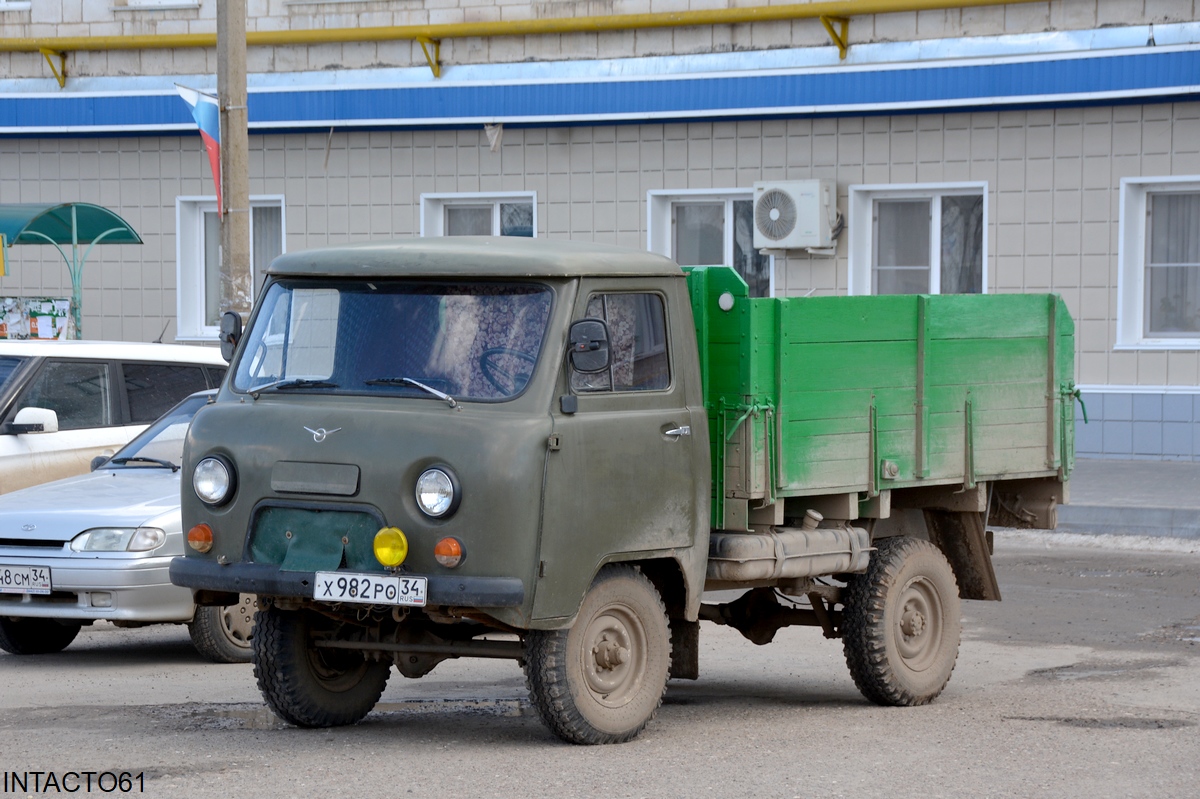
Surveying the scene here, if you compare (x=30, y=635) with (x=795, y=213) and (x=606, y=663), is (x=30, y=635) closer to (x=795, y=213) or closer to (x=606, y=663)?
(x=606, y=663)

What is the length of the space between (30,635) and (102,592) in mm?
1158

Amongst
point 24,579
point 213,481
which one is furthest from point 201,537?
point 24,579

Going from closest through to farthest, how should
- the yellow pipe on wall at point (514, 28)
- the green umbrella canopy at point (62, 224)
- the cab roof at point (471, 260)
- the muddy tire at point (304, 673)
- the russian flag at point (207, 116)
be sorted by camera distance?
1. the cab roof at point (471, 260)
2. the muddy tire at point (304, 673)
3. the russian flag at point (207, 116)
4. the green umbrella canopy at point (62, 224)
5. the yellow pipe on wall at point (514, 28)

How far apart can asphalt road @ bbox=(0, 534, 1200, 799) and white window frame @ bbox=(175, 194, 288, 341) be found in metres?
12.1

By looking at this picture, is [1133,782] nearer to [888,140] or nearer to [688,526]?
[688,526]

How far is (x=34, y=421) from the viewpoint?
424 inches

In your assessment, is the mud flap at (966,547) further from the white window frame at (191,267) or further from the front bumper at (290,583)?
the white window frame at (191,267)

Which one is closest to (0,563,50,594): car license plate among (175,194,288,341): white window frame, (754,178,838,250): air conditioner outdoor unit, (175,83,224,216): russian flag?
(175,83,224,216): russian flag

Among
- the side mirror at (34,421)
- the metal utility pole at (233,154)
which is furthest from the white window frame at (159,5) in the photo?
the side mirror at (34,421)

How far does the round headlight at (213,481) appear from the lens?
6758 mm

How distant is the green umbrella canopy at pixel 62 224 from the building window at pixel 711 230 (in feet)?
19.1

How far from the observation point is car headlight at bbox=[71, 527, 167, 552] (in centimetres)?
866

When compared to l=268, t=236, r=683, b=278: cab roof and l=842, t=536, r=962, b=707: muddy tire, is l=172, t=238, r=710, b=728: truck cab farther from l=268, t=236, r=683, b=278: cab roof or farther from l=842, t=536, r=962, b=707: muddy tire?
l=842, t=536, r=962, b=707: muddy tire

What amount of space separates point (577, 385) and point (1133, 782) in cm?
244
